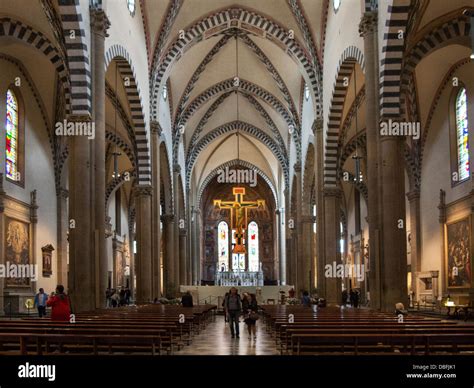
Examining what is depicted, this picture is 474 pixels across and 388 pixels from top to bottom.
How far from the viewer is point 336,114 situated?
90.3 feet

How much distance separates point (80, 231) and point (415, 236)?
1784cm

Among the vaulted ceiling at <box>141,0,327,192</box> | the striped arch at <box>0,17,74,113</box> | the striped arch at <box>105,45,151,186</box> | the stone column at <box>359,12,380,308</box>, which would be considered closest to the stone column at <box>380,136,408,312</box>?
the stone column at <box>359,12,380,308</box>

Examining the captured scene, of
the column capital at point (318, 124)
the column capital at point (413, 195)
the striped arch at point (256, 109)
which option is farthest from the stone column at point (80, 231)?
the striped arch at point (256, 109)

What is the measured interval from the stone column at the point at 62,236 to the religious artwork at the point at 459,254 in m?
16.7

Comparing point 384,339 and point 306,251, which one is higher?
point 306,251

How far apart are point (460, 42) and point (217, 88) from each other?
1908cm

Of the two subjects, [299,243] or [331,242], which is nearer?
[331,242]

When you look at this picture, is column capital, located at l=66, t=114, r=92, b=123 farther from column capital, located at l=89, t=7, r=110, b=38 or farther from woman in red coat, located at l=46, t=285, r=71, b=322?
woman in red coat, located at l=46, t=285, r=71, b=322

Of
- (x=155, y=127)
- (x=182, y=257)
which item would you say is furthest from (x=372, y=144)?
(x=182, y=257)

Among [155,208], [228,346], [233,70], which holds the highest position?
[233,70]

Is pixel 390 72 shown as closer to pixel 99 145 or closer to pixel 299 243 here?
pixel 99 145

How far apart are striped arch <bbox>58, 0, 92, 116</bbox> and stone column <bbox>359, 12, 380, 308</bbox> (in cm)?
777

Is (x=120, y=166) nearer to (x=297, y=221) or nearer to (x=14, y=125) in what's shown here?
(x=297, y=221)

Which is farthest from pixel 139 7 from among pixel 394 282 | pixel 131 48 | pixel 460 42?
pixel 394 282
